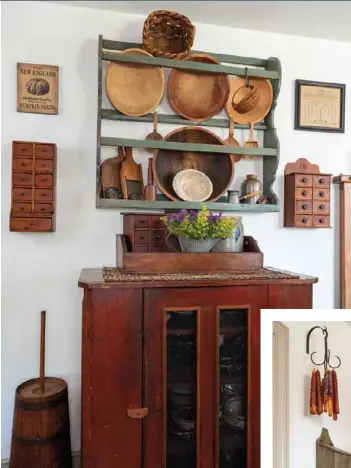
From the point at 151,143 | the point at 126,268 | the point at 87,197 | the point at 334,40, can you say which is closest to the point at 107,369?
the point at 126,268

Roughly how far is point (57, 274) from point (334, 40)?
194cm

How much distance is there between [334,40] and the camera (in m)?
2.04

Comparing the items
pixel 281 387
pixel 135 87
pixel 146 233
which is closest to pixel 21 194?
pixel 146 233

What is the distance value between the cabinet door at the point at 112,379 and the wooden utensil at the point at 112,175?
1.88 feet

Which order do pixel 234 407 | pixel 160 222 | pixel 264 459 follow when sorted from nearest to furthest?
pixel 264 459
pixel 234 407
pixel 160 222

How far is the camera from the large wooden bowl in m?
1.81

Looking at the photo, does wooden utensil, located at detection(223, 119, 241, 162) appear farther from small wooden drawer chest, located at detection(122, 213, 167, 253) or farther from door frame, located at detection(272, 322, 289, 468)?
door frame, located at detection(272, 322, 289, 468)

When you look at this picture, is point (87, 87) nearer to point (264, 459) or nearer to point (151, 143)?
point (151, 143)

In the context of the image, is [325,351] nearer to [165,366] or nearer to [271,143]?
[165,366]

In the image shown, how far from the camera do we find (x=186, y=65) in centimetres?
169

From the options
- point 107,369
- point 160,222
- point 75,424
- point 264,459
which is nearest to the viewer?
point 264,459

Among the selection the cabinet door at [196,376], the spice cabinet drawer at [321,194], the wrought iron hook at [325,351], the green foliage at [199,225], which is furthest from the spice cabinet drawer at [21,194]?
the spice cabinet drawer at [321,194]

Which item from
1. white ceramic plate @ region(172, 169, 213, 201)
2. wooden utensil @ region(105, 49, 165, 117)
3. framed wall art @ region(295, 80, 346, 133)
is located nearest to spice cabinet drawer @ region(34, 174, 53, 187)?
wooden utensil @ region(105, 49, 165, 117)

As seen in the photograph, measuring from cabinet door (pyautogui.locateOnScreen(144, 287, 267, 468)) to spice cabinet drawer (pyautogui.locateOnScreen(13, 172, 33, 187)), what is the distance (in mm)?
796
